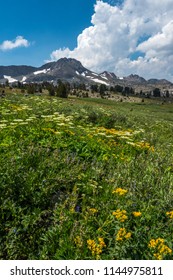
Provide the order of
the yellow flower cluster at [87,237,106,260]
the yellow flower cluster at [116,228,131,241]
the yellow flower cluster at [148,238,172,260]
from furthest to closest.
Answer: the yellow flower cluster at [116,228,131,241] → the yellow flower cluster at [87,237,106,260] → the yellow flower cluster at [148,238,172,260]

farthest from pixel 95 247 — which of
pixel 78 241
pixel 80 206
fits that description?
pixel 80 206

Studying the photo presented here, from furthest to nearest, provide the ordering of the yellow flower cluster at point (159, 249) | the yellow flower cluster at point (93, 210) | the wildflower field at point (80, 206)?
the yellow flower cluster at point (93, 210), the wildflower field at point (80, 206), the yellow flower cluster at point (159, 249)

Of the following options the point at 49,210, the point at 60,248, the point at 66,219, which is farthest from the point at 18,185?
the point at 60,248

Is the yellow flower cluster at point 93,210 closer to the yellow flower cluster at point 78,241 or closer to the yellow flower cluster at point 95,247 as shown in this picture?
the yellow flower cluster at point 78,241

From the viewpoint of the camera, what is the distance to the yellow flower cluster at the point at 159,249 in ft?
13.3

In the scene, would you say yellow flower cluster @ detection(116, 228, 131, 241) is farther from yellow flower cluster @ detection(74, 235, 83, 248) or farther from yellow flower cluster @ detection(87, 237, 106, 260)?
yellow flower cluster @ detection(74, 235, 83, 248)

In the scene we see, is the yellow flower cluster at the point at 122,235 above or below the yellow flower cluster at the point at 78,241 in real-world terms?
above

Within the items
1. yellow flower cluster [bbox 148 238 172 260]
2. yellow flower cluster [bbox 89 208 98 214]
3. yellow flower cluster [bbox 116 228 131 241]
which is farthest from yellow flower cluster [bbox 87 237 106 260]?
yellow flower cluster [bbox 89 208 98 214]

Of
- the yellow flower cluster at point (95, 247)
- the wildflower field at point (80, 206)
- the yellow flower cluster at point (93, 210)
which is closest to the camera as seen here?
the yellow flower cluster at point (95, 247)

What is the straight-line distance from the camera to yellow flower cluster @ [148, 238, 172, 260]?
4048mm

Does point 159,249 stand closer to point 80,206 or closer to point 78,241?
point 78,241

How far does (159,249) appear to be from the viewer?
165 inches

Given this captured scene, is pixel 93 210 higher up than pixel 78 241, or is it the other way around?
pixel 93 210

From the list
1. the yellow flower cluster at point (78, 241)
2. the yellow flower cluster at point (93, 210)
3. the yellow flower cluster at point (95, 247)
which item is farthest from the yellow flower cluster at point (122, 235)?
the yellow flower cluster at point (93, 210)
